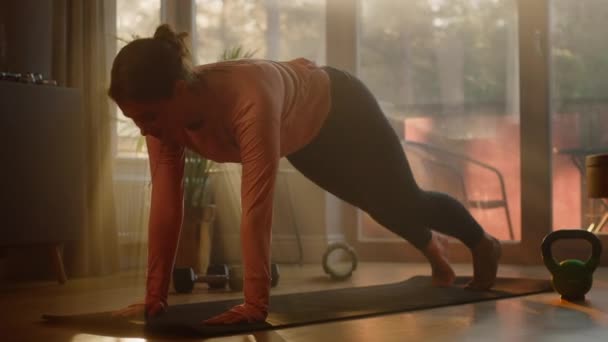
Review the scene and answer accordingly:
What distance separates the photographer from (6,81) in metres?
3.21

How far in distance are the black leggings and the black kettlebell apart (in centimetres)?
40

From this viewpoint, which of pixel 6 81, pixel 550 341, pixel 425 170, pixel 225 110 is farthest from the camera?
pixel 425 170

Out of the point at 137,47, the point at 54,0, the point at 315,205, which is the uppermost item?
the point at 54,0

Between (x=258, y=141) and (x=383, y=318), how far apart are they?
61 centimetres

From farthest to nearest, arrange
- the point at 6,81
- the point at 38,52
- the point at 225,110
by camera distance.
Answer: the point at 38,52 → the point at 6,81 → the point at 225,110

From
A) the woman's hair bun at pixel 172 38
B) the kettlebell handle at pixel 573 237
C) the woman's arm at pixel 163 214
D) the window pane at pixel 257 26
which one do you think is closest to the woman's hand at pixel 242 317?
the woman's arm at pixel 163 214

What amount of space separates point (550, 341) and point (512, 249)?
2445 mm

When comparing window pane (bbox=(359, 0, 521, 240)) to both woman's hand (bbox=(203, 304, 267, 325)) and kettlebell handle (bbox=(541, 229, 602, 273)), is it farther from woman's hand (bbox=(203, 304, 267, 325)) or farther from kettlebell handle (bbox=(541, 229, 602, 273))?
woman's hand (bbox=(203, 304, 267, 325))

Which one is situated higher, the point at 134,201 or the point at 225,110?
the point at 225,110

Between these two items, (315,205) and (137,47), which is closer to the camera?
(137,47)

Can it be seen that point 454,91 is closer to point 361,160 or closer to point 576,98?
point 576,98

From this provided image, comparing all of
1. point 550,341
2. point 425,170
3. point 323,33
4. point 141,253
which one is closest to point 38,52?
point 141,253

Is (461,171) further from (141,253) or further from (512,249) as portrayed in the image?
→ (141,253)

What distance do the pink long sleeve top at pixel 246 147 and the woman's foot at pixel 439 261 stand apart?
682 millimetres
